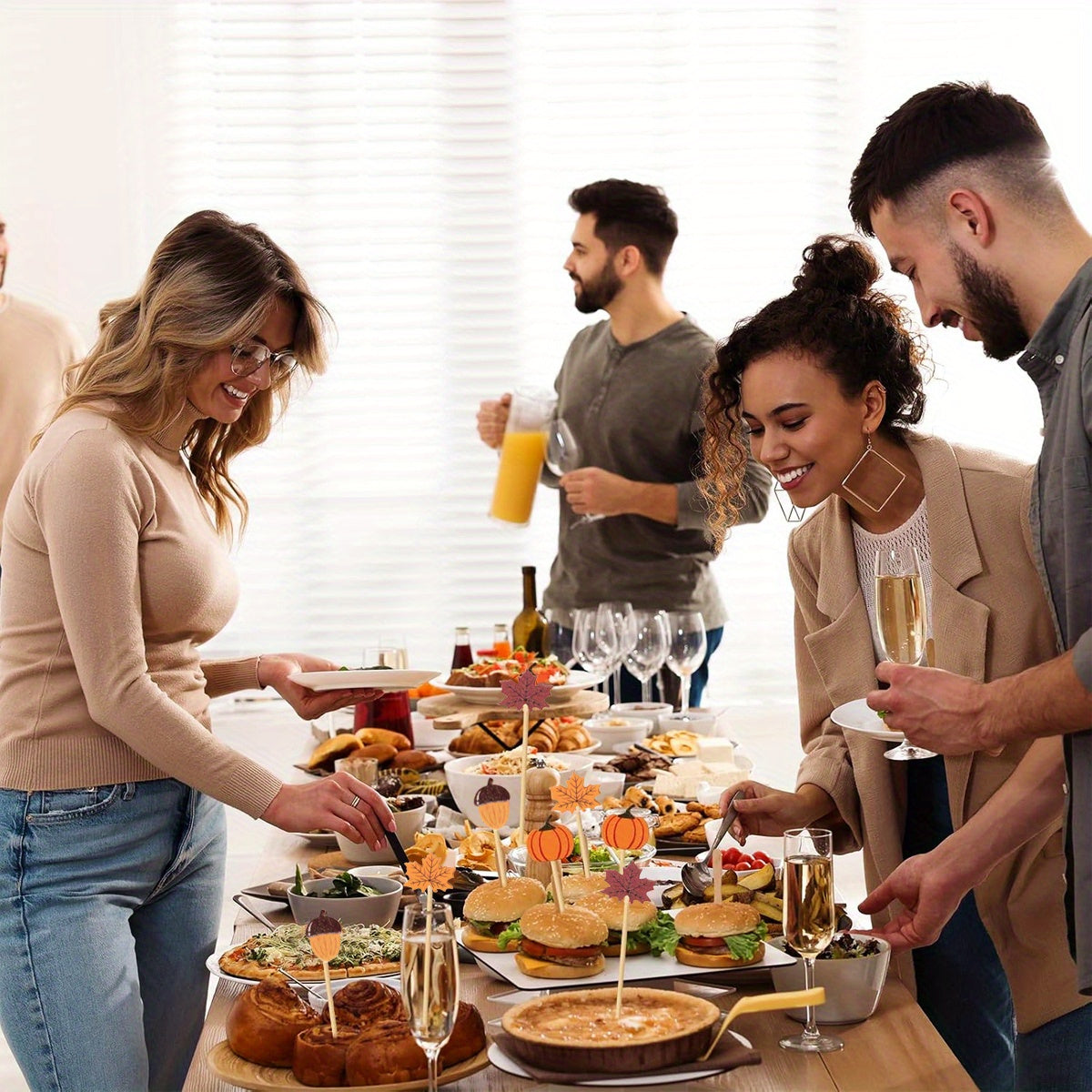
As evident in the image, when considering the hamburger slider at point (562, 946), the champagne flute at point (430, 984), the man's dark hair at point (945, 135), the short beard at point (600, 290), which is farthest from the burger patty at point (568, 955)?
the short beard at point (600, 290)

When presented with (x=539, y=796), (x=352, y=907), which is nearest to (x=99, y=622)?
(x=352, y=907)

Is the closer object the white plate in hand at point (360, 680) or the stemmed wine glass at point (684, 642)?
the white plate in hand at point (360, 680)

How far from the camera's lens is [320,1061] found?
3.87ft

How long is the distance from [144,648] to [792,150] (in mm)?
3492

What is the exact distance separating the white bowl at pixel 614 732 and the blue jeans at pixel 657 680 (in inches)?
19.4

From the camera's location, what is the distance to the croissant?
48.3 inches

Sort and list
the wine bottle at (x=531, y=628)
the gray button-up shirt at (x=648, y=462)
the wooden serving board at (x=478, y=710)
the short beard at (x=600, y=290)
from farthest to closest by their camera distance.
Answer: the short beard at (x=600, y=290) → the gray button-up shirt at (x=648, y=462) → the wine bottle at (x=531, y=628) → the wooden serving board at (x=478, y=710)

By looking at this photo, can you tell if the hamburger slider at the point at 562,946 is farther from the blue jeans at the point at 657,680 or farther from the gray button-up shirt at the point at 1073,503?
the blue jeans at the point at 657,680

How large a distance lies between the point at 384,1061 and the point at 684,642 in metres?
1.69

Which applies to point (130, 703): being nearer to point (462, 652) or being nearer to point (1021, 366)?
point (1021, 366)

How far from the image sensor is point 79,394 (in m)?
1.90

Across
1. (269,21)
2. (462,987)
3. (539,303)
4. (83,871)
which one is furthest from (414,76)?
(462,987)

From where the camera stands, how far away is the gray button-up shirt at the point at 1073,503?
53.3 inches

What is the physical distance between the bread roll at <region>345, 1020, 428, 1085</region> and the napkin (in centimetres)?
8
